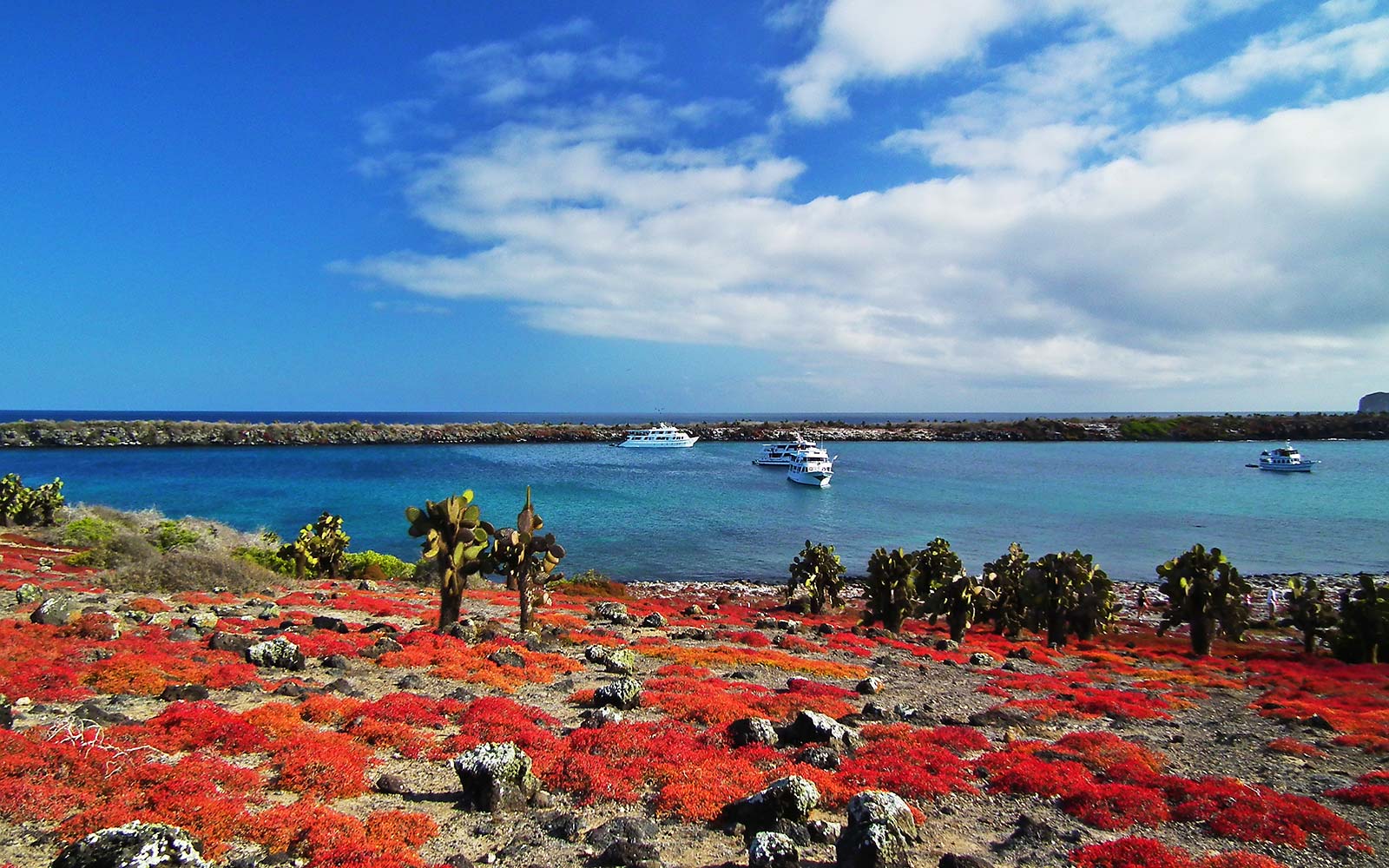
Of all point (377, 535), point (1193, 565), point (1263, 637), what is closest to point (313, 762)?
point (1193, 565)

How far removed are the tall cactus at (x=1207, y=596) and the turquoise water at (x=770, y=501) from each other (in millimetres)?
20158

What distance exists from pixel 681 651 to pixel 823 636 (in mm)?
7959

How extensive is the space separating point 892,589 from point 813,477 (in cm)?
6631

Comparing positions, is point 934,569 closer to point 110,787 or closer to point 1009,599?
point 1009,599

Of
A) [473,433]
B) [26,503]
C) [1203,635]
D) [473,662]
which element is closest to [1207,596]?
[1203,635]

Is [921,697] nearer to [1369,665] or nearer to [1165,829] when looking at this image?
[1165,829]

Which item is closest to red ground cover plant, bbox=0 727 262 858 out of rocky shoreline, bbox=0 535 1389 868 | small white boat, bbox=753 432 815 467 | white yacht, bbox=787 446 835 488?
rocky shoreline, bbox=0 535 1389 868

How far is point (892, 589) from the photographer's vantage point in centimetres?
2916

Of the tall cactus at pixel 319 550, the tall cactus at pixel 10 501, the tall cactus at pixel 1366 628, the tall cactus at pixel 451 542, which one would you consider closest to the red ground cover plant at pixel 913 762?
the tall cactus at pixel 451 542

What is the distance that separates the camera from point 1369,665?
23188 millimetres

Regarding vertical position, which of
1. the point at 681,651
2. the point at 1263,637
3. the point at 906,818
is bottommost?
the point at 1263,637

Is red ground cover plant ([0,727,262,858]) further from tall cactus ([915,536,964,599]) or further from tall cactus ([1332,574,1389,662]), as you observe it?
tall cactus ([1332,574,1389,662])

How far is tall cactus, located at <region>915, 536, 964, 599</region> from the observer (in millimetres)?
29000

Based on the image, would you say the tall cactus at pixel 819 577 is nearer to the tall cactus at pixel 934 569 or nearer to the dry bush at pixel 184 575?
the tall cactus at pixel 934 569
